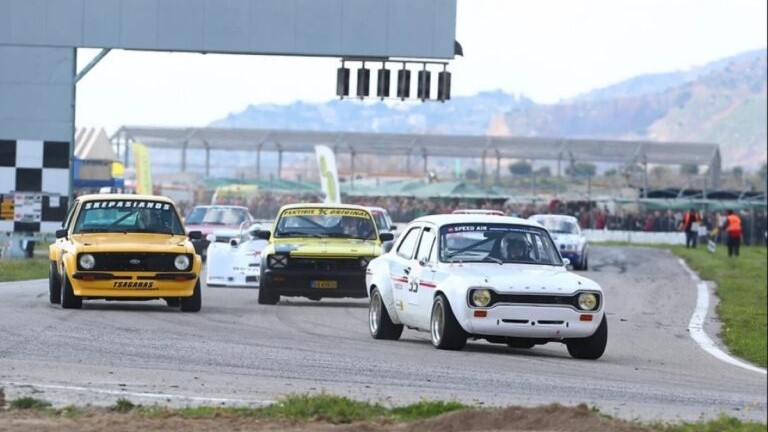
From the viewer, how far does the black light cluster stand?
34500 mm

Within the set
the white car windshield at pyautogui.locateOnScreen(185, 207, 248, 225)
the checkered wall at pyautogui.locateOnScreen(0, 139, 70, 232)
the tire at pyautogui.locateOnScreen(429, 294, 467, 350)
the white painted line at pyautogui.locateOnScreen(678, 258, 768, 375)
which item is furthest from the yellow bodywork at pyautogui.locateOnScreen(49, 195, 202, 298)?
the white car windshield at pyautogui.locateOnScreen(185, 207, 248, 225)

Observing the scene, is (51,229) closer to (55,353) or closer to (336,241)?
(336,241)

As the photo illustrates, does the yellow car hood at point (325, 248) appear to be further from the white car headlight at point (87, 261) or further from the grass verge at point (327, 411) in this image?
the grass verge at point (327, 411)

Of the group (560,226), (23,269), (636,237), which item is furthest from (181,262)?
(636,237)

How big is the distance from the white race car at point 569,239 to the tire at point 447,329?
71.4ft

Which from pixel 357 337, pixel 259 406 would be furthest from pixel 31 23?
pixel 259 406

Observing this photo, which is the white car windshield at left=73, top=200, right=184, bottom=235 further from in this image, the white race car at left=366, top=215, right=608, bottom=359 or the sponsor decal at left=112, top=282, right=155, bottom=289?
the white race car at left=366, top=215, right=608, bottom=359

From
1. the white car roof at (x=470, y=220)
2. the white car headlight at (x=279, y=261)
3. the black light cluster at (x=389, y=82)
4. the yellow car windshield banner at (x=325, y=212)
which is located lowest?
the white car headlight at (x=279, y=261)

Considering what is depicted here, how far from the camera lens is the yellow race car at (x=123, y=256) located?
1841cm

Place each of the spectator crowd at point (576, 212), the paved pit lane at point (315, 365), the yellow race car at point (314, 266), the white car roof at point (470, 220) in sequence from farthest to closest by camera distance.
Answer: the spectator crowd at point (576, 212) < the yellow race car at point (314, 266) < the white car roof at point (470, 220) < the paved pit lane at point (315, 365)

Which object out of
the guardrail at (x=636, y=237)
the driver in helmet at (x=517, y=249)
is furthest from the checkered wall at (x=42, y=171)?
the guardrail at (x=636, y=237)

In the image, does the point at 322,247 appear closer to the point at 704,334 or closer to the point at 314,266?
the point at 314,266

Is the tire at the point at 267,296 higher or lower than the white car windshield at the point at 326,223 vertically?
lower

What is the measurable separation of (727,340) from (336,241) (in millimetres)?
6391
